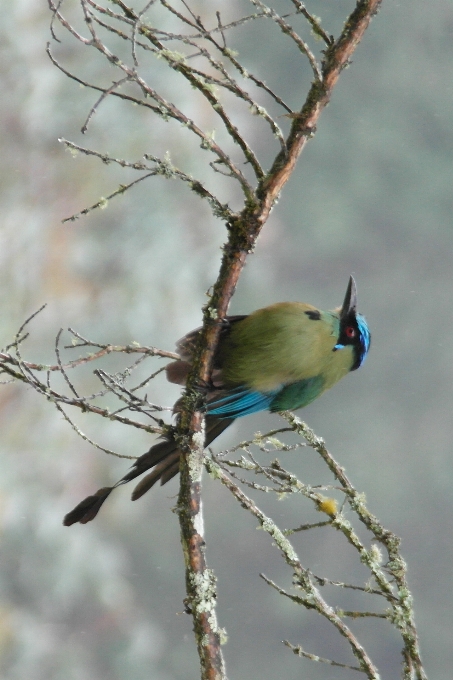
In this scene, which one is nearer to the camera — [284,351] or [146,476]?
[146,476]

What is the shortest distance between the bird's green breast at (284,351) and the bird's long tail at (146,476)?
18 centimetres

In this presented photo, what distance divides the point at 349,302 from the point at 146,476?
47cm

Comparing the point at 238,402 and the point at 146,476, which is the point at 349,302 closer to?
the point at 238,402

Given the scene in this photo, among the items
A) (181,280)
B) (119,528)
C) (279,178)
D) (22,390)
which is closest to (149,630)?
(119,528)

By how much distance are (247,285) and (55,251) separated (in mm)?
504

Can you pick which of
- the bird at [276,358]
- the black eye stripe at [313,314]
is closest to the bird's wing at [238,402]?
the bird at [276,358]

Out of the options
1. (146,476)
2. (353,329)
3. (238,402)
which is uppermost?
(353,329)

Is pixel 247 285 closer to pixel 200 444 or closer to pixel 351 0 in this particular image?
pixel 351 0

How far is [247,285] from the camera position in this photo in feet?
6.13

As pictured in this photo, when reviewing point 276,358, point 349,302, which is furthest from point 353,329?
point 276,358

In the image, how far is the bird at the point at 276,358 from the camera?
1255 mm

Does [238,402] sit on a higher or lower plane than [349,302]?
lower

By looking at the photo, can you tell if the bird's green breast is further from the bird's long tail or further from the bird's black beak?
the bird's long tail

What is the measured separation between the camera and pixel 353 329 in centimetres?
133
